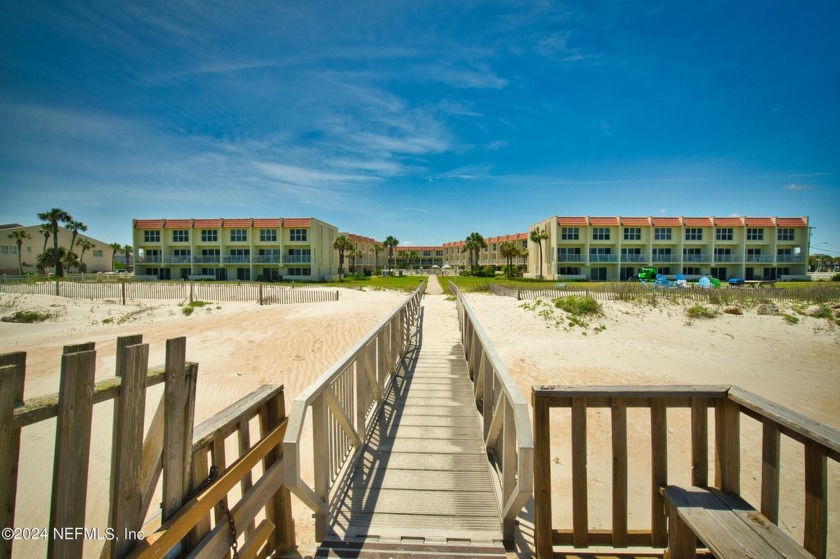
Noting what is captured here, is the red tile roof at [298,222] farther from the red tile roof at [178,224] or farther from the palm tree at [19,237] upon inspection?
the palm tree at [19,237]

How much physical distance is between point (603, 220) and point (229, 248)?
52163mm

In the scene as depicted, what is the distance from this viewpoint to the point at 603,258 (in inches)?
2112

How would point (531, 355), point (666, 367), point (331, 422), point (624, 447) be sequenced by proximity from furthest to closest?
point (531, 355) → point (666, 367) → point (331, 422) → point (624, 447)

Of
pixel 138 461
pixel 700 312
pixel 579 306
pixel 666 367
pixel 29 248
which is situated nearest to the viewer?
pixel 138 461

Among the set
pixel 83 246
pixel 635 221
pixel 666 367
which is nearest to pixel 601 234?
pixel 635 221

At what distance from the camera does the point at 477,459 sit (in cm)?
441

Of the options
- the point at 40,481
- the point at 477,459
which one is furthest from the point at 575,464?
the point at 40,481

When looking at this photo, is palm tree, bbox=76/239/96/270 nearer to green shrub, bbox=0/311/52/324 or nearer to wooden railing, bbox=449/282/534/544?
green shrub, bbox=0/311/52/324

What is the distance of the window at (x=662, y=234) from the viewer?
5338cm

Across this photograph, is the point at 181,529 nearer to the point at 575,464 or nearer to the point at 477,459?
the point at 575,464

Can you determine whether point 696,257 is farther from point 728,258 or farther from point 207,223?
point 207,223

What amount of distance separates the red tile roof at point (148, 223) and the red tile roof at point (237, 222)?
28.4 ft

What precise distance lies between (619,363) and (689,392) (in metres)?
11.6

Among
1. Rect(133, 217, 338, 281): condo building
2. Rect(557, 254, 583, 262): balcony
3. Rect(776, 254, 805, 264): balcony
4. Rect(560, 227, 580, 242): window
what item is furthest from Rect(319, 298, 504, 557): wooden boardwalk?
Rect(776, 254, 805, 264): balcony
